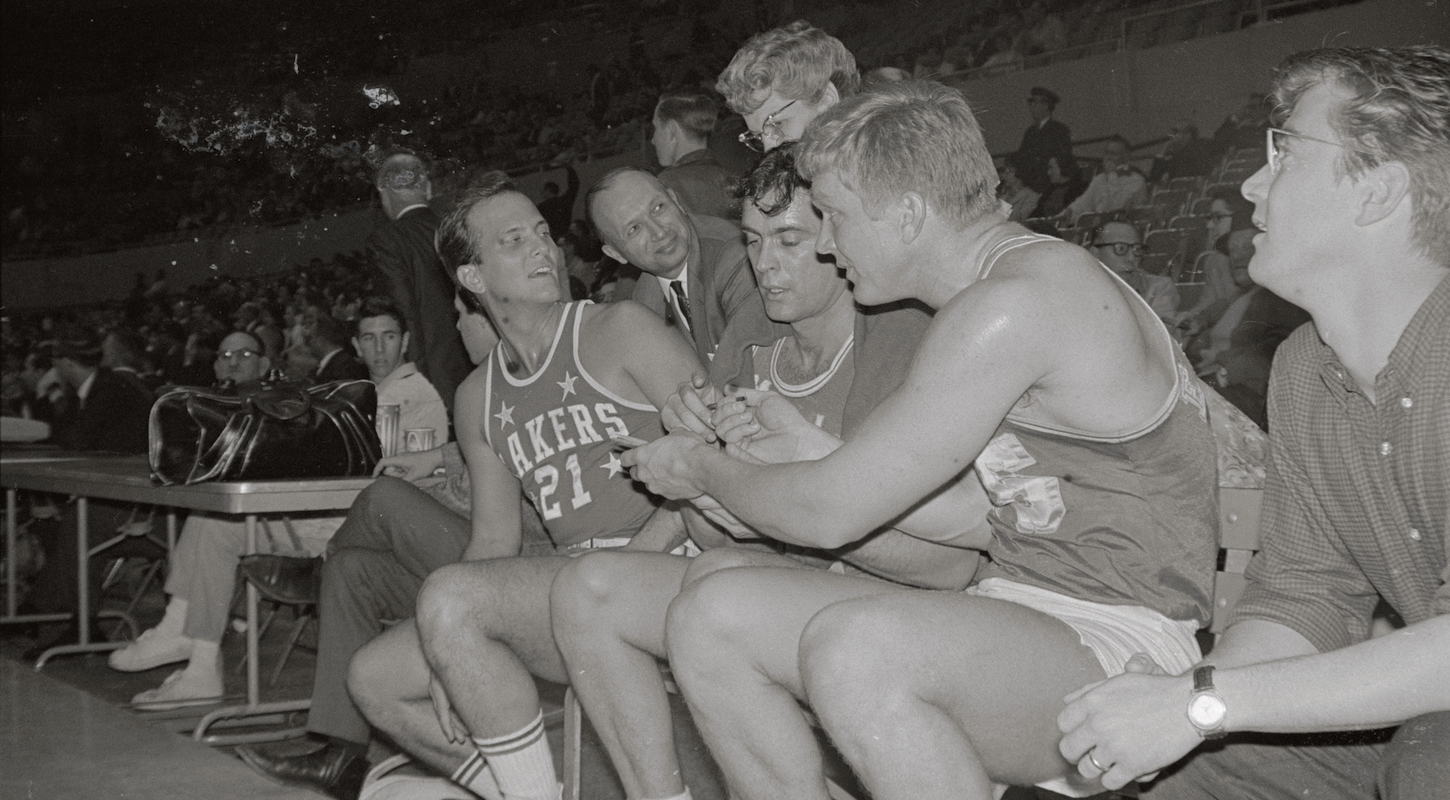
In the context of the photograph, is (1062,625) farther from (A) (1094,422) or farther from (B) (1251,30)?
(B) (1251,30)

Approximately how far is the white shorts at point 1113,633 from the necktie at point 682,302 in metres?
1.72

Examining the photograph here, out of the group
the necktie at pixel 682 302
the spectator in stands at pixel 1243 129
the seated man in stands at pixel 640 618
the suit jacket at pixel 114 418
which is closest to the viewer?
the seated man in stands at pixel 640 618

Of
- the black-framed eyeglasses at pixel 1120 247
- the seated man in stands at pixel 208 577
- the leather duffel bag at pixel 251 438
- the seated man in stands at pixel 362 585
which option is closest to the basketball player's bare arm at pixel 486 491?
the seated man in stands at pixel 362 585

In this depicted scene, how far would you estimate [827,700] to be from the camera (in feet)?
4.50

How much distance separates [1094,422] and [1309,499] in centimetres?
30

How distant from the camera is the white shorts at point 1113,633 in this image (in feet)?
4.70

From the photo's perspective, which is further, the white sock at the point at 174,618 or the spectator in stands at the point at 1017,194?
the spectator in stands at the point at 1017,194

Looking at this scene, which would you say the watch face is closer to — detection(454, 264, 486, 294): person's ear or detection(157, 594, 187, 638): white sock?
detection(454, 264, 486, 294): person's ear

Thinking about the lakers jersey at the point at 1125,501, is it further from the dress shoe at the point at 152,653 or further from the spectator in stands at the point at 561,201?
the spectator in stands at the point at 561,201

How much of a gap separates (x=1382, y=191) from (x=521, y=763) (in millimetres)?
1701

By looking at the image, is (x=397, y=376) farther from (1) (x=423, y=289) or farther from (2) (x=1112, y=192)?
(2) (x=1112, y=192)

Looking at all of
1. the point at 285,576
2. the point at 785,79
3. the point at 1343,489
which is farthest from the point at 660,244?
the point at 1343,489

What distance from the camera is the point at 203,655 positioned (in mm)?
3842

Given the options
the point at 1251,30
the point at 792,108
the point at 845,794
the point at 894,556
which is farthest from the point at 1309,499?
the point at 1251,30
